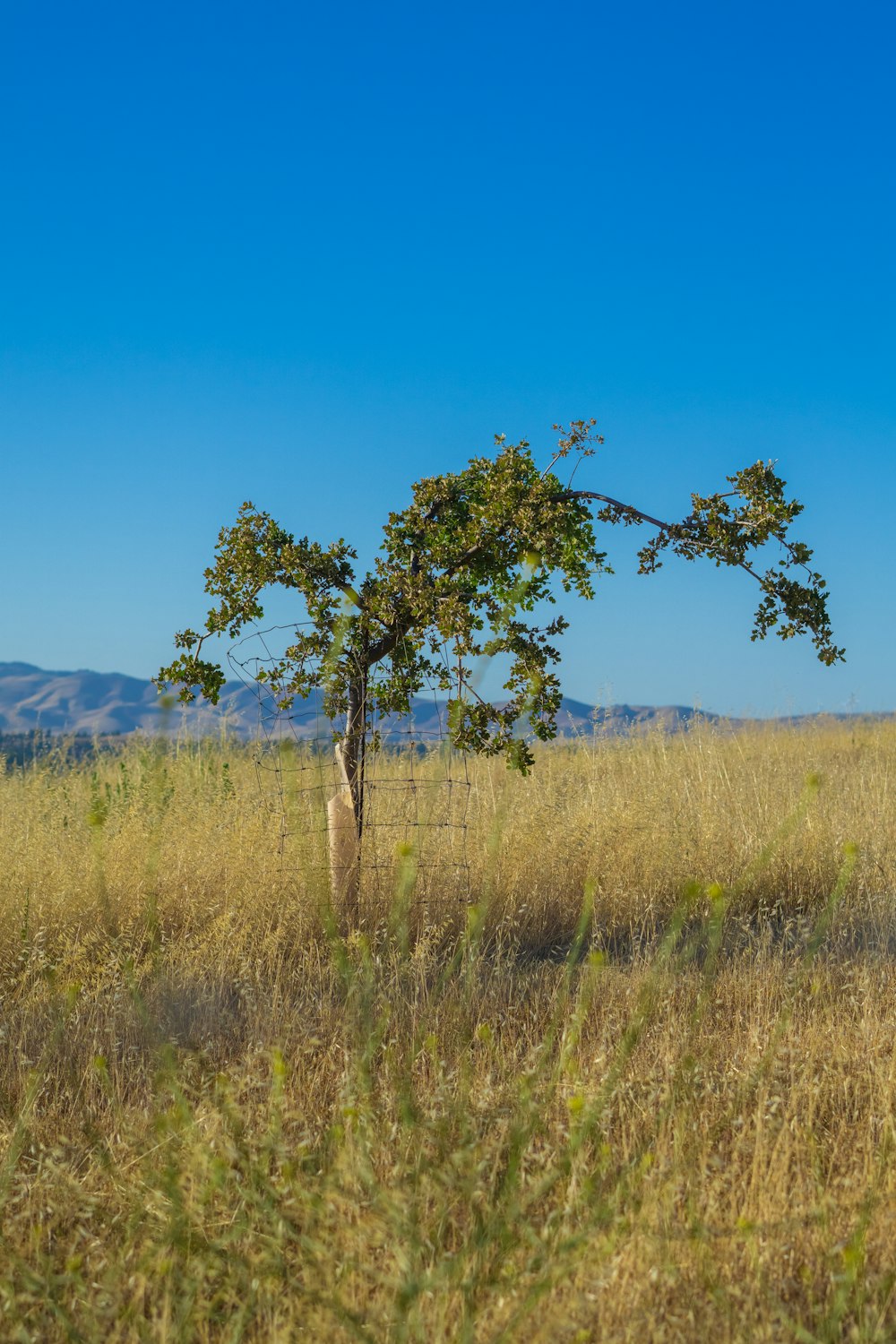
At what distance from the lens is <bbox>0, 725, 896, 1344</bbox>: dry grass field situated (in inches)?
98.5

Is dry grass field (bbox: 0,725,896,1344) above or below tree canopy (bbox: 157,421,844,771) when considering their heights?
below

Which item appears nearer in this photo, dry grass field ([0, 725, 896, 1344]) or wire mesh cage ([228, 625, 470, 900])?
dry grass field ([0, 725, 896, 1344])

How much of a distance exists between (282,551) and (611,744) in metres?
6.69

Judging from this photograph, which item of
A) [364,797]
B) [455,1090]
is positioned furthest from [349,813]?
[455,1090]

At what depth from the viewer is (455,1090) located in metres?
3.64

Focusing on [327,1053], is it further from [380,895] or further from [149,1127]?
[380,895]

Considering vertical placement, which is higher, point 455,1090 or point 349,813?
point 349,813

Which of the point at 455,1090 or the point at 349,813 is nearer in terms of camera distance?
the point at 455,1090

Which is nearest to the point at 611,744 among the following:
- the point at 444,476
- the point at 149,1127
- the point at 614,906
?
the point at 614,906

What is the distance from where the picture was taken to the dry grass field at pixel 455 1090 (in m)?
2.50

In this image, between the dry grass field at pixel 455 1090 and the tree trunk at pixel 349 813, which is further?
the tree trunk at pixel 349 813

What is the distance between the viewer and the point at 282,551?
545cm

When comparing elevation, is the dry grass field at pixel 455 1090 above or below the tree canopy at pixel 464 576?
below

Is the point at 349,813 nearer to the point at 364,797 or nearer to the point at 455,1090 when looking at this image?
the point at 364,797
